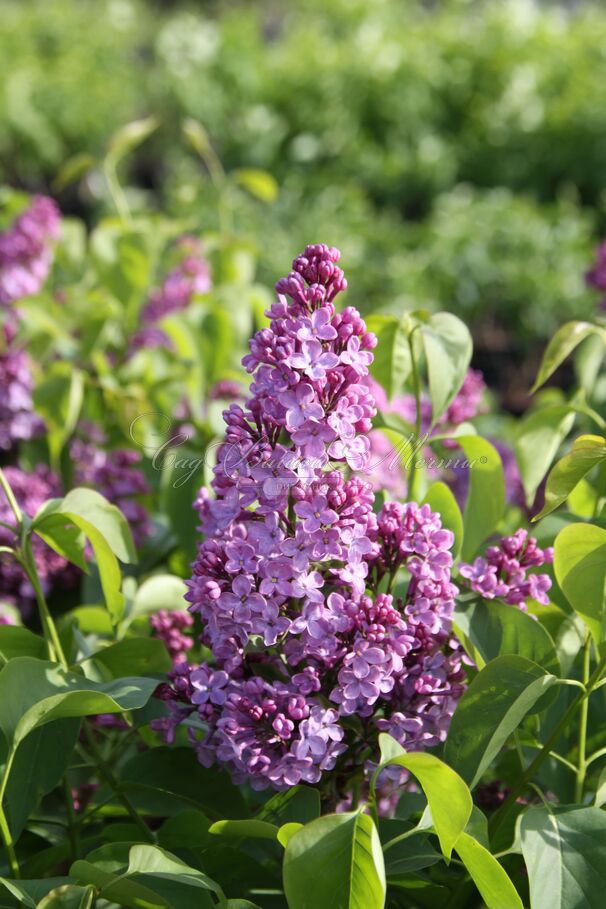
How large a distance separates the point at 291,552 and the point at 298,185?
4664 mm

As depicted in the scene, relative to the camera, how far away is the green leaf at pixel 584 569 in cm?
99

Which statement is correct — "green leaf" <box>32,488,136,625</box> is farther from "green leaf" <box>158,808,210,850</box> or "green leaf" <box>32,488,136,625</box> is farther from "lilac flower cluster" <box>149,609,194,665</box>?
"green leaf" <box>158,808,210,850</box>

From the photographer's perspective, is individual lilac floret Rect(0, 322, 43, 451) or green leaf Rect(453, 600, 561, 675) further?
individual lilac floret Rect(0, 322, 43, 451)

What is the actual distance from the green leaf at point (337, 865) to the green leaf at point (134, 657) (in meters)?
0.39

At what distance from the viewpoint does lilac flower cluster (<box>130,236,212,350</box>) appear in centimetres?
236

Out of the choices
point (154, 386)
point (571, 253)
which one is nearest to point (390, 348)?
point (154, 386)

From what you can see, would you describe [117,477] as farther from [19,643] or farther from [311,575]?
[311,575]

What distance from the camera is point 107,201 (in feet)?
17.6

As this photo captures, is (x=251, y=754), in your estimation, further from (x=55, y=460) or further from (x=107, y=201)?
(x=107, y=201)

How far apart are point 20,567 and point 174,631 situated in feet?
1.53

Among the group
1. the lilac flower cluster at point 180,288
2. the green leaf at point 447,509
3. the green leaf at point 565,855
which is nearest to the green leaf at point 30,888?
the green leaf at point 565,855

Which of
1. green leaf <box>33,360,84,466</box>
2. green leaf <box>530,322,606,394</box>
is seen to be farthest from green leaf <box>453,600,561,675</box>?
green leaf <box>33,360,84,466</box>

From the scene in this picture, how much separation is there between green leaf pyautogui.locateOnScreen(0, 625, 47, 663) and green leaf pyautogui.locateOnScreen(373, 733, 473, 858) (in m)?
0.46

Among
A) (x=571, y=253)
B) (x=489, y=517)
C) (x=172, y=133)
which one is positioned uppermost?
(x=172, y=133)
